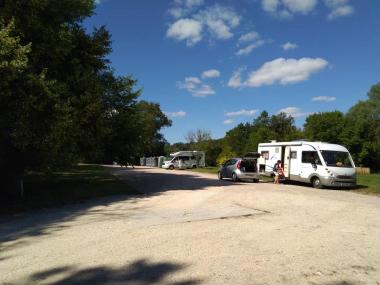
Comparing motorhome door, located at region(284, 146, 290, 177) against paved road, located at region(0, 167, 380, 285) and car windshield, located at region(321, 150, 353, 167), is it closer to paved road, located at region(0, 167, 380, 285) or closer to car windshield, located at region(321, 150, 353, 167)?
car windshield, located at region(321, 150, 353, 167)

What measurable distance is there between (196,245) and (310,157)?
17645 millimetres

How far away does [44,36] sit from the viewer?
1702 cm

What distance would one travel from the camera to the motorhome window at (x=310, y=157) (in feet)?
78.1

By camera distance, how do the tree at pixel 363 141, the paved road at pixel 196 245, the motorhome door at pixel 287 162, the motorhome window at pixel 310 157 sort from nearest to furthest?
the paved road at pixel 196 245 → the motorhome window at pixel 310 157 → the motorhome door at pixel 287 162 → the tree at pixel 363 141

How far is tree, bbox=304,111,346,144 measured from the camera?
6956 centimetres

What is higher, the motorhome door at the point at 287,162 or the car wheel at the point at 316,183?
the motorhome door at the point at 287,162

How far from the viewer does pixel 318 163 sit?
23.6m

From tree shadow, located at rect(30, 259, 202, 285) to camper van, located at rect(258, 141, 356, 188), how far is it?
17.8 metres

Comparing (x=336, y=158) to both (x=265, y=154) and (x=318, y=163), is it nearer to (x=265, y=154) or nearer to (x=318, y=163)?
(x=318, y=163)

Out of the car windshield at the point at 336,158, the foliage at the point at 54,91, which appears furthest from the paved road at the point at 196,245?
the car windshield at the point at 336,158

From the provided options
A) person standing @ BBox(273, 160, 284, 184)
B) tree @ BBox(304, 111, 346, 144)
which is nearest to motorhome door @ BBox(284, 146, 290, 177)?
person standing @ BBox(273, 160, 284, 184)

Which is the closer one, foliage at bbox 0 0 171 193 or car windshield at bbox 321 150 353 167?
foliage at bbox 0 0 171 193

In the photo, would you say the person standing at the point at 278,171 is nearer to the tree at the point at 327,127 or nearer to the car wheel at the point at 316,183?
the car wheel at the point at 316,183

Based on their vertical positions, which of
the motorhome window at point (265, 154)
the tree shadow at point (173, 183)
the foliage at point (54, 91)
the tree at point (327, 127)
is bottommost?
the tree shadow at point (173, 183)
